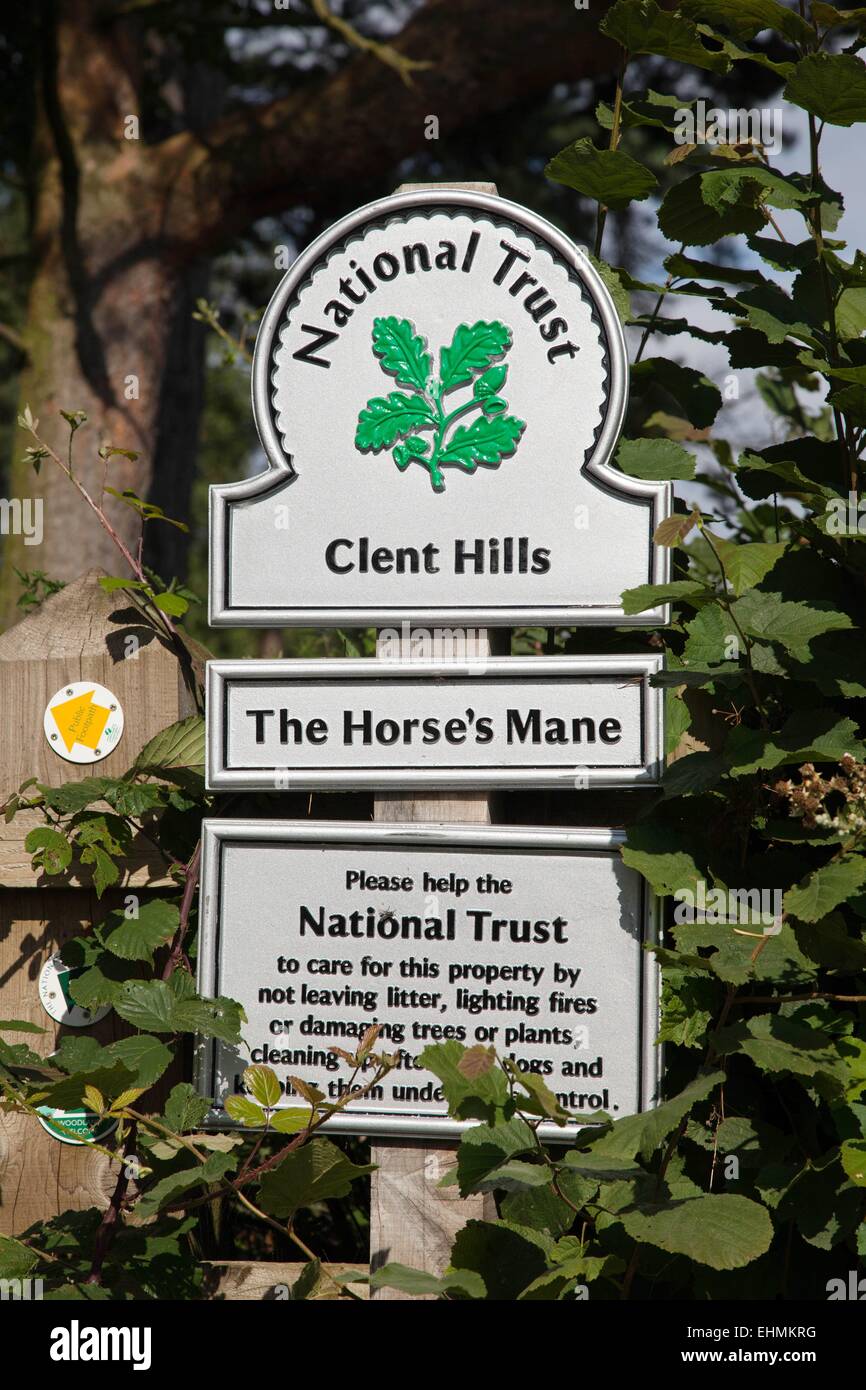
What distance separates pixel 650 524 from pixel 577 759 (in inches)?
18.4

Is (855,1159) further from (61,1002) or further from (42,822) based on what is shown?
(42,822)

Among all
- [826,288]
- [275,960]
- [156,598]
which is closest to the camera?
[826,288]

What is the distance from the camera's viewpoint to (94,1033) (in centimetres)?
271

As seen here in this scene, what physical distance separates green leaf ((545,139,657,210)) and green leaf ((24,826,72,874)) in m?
1.63

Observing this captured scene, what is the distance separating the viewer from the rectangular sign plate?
7.73 feet

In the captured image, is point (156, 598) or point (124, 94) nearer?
point (156, 598)

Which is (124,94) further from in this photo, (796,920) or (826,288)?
(796,920)

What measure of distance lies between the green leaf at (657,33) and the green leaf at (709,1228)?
1.97 meters

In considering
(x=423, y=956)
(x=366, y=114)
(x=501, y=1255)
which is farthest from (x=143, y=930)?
(x=366, y=114)

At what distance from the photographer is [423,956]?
2377 mm

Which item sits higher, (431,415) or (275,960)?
(431,415)

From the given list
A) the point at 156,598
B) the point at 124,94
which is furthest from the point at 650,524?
the point at 124,94

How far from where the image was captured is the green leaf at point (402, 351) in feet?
8.07

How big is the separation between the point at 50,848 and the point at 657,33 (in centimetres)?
198
